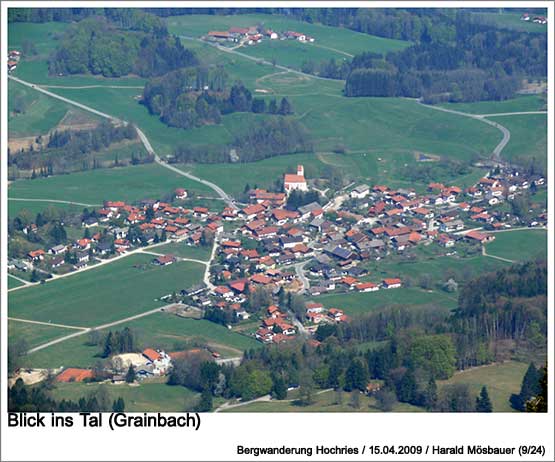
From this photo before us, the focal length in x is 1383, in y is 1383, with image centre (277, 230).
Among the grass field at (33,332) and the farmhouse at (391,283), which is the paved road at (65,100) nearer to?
the farmhouse at (391,283)

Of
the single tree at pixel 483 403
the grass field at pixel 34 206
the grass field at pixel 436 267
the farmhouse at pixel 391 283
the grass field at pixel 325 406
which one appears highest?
the grass field at pixel 34 206

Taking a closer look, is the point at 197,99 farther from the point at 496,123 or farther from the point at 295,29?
the point at 295,29

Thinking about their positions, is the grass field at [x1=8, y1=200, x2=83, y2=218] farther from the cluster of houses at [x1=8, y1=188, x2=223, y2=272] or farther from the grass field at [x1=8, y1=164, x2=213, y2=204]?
the cluster of houses at [x1=8, y1=188, x2=223, y2=272]

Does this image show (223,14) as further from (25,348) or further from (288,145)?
(25,348)

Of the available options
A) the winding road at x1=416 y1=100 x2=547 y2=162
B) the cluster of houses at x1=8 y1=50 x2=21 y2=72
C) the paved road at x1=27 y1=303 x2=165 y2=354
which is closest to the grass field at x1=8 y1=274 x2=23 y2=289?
the paved road at x1=27 y1=303 x2=165 y2=354

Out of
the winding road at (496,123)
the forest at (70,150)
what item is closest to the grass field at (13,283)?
the forest at (70,150)

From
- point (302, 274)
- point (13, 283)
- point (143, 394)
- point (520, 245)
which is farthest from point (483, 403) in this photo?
point (520, 245)
